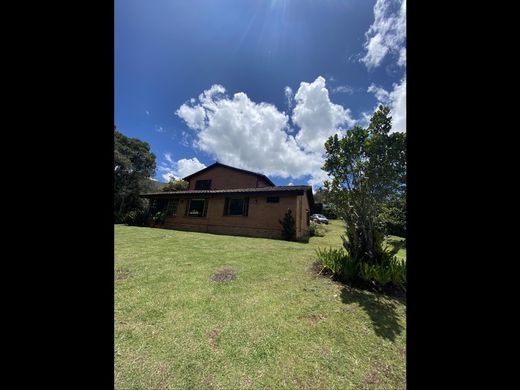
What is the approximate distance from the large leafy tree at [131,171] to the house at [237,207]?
7.55m

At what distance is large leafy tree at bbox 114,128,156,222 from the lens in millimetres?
25734

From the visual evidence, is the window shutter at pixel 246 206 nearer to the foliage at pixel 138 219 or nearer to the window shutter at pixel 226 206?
the window shutter at pixel 226 206

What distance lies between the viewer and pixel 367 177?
599 cm

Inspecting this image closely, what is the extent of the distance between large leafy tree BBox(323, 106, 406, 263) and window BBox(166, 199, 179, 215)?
628 inches

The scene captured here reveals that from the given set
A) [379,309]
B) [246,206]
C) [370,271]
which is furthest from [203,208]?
[379,309]

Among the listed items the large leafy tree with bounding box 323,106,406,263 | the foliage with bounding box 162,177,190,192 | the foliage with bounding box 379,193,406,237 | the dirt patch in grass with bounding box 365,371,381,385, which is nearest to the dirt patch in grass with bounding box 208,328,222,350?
the dirt patch in grass with bounding box 365,371,381,385

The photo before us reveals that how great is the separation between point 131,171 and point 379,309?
30887mm

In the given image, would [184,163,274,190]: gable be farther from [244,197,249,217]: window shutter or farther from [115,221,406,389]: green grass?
[115,221,406,389]: green grass

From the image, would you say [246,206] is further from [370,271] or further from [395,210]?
[370,271]

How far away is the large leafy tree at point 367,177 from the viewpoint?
17.9ft
